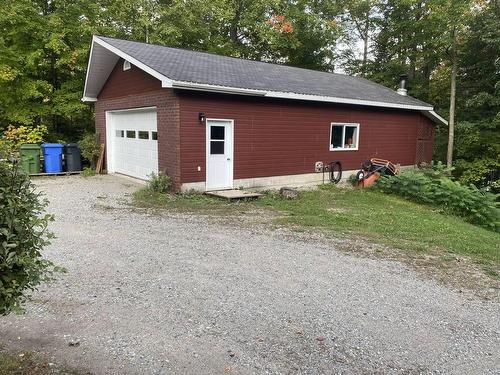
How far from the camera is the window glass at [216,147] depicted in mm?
10593

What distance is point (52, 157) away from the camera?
43.3 ft

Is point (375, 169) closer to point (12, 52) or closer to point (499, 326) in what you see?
point (499, 326)

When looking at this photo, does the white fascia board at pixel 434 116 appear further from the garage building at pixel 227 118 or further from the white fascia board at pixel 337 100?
the garage building at pixel 227 118

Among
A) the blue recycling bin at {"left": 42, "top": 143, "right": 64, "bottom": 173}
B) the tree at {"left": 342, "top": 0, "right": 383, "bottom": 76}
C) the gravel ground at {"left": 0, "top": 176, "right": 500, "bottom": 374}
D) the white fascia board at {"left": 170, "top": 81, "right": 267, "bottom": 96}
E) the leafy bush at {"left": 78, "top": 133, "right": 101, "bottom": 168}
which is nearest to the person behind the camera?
the gravel ground at {"left": 0, "top": 176, "right": 500, "bottom": 374}

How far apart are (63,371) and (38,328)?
80 cm

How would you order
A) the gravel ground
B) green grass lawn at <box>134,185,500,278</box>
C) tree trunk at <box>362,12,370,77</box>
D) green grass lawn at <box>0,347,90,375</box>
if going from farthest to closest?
tree trunk at <box>362,12,370,77</box> → green grass lawn at <box>134,185,500,278</box> → the gravel ground → green grass lawn at <box>0,347,90,375</box>

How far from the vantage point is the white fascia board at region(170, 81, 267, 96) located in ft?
30.2

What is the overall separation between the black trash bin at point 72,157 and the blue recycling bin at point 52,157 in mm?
262

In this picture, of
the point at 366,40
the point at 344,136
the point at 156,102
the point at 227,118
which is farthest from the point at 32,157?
the point at 366,40

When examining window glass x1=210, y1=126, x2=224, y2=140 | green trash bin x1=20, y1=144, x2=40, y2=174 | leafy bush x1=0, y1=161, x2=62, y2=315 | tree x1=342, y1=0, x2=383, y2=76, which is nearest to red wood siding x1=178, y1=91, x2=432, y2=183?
window glass x1=210, y1=126, x2=224, y2=140

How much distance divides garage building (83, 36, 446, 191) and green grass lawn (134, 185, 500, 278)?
47.5 inches

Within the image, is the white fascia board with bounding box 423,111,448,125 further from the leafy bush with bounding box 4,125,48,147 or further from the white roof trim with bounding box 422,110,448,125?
the leafy bush with bounding box 4,125,48,147

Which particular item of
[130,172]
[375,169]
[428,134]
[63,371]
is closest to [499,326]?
[63,371]

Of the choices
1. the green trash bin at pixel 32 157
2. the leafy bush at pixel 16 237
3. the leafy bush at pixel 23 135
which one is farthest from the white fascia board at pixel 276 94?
the leafy bush at pixel 23 135
